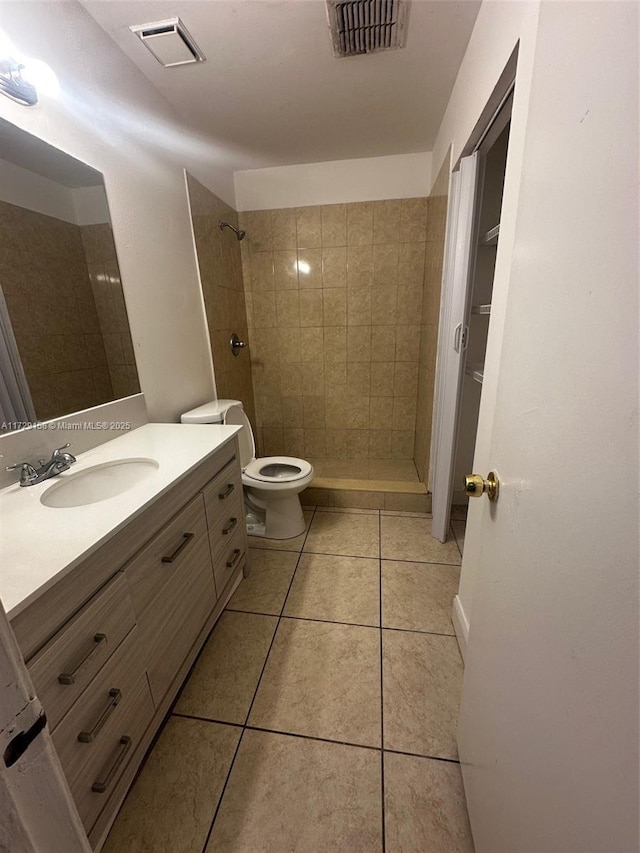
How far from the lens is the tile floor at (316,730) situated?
87 centimetres

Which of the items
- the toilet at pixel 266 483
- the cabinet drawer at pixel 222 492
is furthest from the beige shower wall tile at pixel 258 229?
the cabinet drawer at pixel 222 492

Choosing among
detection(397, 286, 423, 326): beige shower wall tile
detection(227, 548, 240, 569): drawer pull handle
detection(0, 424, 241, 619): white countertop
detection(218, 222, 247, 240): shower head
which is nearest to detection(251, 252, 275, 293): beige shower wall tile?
detection(218, 222, 247, 240): shower head

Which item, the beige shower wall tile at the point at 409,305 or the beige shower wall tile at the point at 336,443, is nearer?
the beige shower wall tile at the point at 409,305

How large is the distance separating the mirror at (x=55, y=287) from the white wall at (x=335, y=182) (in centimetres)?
141

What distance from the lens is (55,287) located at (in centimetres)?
116

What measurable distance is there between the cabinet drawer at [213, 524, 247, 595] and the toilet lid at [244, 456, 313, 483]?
1.20 ft

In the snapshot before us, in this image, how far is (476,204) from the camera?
1420 millimetres

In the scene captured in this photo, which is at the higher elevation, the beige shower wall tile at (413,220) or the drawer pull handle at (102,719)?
the beige shower wall tile at (413,220)

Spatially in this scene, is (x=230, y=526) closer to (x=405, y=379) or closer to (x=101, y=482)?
(x=101, y=482)

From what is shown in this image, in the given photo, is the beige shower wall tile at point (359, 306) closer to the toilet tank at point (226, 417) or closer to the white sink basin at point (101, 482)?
the toilet tank at point (226, 417)

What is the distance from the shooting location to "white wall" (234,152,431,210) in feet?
7.35

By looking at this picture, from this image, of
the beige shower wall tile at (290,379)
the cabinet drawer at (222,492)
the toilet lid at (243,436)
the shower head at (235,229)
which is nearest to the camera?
the cabinet drawer at (222,492)

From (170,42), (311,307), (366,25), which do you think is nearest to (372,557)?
(311,307)

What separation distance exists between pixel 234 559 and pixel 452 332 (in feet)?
4.88
